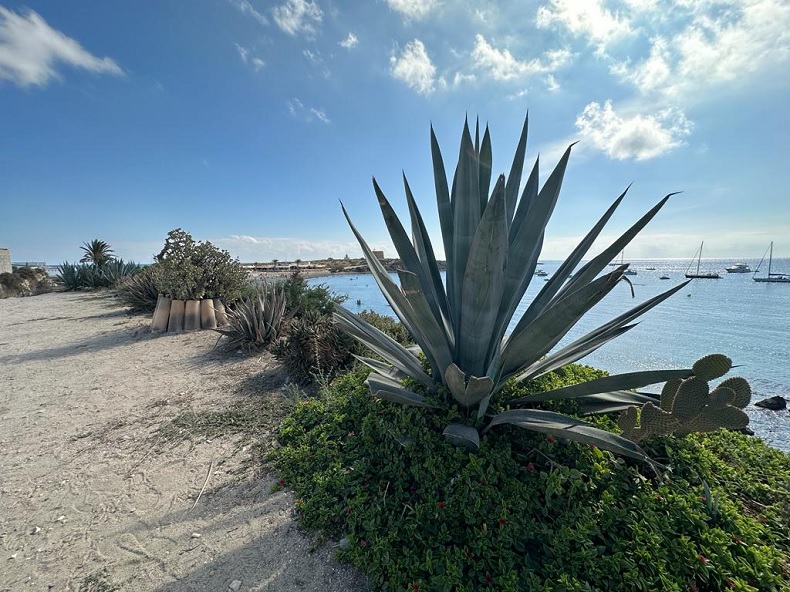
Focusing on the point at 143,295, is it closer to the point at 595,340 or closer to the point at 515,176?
the point at 515,176

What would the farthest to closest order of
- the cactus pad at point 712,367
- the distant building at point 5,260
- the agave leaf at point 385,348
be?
the distant building at point 5,260, the agave leaf at point 385,348, the cactus pad at point 712,367

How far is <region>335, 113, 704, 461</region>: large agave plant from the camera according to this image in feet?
5.02

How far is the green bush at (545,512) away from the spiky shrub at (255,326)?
3.20m

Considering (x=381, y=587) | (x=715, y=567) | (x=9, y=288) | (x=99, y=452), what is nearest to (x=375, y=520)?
(x=381, y=587)

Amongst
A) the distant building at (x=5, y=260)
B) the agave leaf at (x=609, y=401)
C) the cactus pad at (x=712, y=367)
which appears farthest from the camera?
the distant building at (x=5, y=260)

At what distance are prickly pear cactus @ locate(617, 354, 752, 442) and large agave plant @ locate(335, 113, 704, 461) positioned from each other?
0.13 m

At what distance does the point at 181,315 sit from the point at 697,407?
23.6 ft

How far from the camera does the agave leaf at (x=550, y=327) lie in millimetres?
1407

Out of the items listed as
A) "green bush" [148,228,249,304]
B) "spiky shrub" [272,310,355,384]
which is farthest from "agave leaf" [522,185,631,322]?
"green bush" [148,228,249,304]

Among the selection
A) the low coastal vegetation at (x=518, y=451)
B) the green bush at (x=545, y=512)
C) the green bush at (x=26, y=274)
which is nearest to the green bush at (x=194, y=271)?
the low coastal vegetation at (x=518, y=451)

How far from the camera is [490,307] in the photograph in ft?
5.53

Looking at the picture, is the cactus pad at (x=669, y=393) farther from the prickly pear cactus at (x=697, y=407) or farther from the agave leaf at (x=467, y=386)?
the agave leaf at (x=467, y=386)

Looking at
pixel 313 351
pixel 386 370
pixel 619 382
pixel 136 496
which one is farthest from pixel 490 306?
pixel 313 351

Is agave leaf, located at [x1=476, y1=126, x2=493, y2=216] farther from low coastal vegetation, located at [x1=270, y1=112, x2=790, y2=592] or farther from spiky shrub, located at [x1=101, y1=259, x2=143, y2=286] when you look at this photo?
spiky shrub, located at [x1=101, y1=259, x2=143, y2=286]
